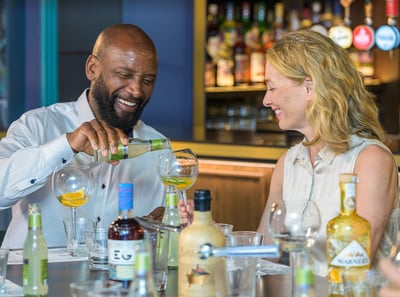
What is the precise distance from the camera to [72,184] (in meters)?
2.65

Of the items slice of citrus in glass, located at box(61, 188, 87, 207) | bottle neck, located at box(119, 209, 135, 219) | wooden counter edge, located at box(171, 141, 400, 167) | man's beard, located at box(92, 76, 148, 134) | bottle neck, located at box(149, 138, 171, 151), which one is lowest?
slice of citrus in glass, located at box(61, 188, 87, 207)

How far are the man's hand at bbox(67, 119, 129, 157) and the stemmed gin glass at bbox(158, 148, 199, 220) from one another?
0.16m

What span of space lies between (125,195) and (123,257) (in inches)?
5.8

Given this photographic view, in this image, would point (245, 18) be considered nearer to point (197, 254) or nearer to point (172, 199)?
point (172, 199)

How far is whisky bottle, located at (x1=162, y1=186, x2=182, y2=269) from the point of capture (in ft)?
7.58

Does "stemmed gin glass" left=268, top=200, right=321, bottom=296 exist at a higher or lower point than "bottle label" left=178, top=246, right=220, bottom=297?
higher

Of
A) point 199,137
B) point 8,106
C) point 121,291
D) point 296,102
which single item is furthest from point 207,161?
point 121,291

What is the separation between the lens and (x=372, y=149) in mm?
2705

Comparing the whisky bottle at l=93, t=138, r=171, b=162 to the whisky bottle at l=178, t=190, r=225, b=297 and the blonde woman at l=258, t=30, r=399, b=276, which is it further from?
the whisky bottle at l=178, t=190, r=225, b=297

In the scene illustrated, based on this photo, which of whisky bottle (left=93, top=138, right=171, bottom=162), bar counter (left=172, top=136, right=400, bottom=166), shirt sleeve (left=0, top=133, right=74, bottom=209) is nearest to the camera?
whisky bottle (left=93, top=138, right=171, bottom=162)

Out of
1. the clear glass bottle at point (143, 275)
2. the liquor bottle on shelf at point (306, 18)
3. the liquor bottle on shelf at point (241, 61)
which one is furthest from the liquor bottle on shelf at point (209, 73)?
the clear glass bottle at point (143, 275)

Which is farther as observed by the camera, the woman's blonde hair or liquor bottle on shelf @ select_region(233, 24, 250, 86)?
liquor bottle on shelf @ select_region(233, 24, 250, 86)

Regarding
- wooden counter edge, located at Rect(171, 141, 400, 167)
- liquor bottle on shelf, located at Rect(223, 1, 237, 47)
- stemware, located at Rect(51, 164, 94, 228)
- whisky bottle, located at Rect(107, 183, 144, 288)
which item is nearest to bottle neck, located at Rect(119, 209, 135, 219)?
whisky bottle, located at Rect(107, 183, 144, 288)

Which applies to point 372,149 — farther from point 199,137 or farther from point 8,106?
point 8,106
